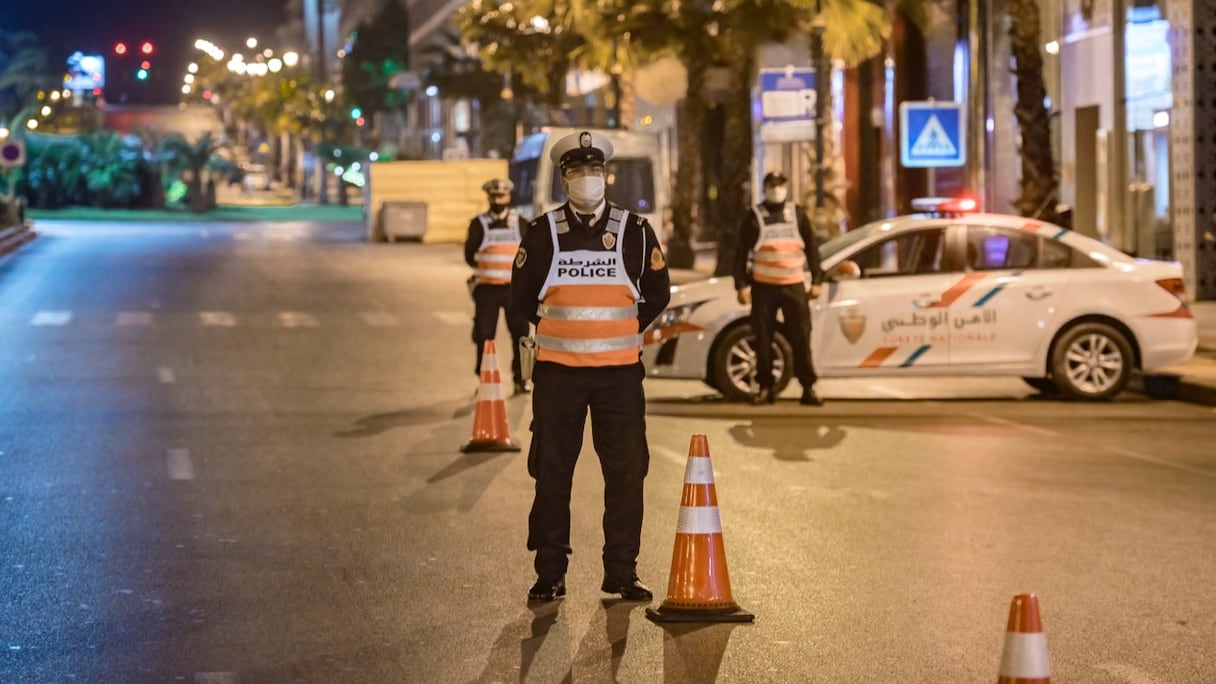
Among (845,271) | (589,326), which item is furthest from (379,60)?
(589,326)

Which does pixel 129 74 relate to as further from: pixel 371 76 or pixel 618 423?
pixel 618 423

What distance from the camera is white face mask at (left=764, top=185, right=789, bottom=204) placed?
1491 cm

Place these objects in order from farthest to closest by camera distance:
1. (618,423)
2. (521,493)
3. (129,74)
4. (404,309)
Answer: (129,74) → (404,309) → (521,493) → (618,423)

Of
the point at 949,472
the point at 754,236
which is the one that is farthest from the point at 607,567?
the point at 754,236

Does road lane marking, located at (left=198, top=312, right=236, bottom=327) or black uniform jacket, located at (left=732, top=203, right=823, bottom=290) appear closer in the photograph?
black uniform jacket, located at (left=732, top=203, right=823, bottom=290)

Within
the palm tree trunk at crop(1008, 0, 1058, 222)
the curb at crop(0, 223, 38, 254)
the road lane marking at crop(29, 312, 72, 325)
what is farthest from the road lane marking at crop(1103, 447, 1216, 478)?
the curb at crop(0, 223, 38, 254)

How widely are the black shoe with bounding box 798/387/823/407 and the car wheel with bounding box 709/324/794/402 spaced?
8.7 inches

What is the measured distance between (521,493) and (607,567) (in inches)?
123

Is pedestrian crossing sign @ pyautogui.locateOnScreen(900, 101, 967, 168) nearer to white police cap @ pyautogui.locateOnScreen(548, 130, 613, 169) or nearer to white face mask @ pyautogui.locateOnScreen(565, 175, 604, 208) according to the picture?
white police cap @ pyautogui.locateOnScreen(548, 130, 613, 169)

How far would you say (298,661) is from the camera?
6992 millimetres

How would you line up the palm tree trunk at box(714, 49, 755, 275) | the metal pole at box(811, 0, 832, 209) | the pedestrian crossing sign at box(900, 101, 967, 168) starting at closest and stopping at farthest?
the pedestrian crossing sign at box(900, 101, 967, 168) → the metal pole at box(811, 0, 832, 209) → the palm tree trunk at box(714, 49, 755, 275)

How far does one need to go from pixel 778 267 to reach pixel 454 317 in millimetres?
11226

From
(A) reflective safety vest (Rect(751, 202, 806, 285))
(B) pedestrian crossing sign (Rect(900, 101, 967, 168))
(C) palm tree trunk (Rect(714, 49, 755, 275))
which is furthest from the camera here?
(C) palm tree trunk (Rect(714, 49, 755, 275))

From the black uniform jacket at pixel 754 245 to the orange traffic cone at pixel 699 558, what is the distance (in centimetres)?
750
